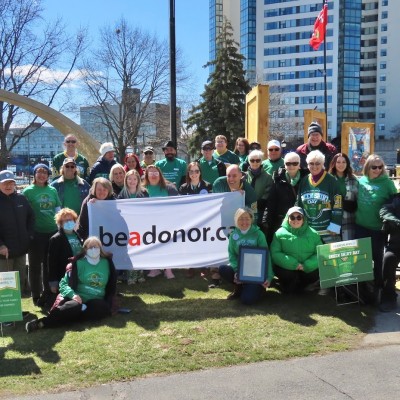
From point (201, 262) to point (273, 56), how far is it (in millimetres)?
105827

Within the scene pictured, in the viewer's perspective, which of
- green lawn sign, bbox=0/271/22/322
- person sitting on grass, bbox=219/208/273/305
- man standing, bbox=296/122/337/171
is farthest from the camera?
man standing, bbox=296/122/337/171

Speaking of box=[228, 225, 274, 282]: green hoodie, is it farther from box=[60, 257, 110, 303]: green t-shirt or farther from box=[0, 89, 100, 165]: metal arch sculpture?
box=[0, 89, 100, 165]: metal arch sculpture

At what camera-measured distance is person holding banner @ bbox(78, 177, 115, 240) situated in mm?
6539

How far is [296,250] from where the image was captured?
613 centimetres

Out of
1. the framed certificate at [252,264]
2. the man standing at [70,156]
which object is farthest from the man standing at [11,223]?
the framed certificate at [252,264]

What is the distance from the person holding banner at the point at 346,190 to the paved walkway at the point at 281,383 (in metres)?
2.16

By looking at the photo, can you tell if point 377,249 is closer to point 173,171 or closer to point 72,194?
point 173,171

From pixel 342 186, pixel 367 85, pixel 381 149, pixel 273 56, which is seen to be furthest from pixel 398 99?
pixel 342 186

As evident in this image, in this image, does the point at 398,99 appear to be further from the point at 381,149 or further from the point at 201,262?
the point at 201,262

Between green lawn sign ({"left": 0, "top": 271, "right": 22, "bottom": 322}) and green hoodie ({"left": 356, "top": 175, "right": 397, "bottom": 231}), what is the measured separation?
4381 millimetres

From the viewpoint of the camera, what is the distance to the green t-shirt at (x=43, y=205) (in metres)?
6.61

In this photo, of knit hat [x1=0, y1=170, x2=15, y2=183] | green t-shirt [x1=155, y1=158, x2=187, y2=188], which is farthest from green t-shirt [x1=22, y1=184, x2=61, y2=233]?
green t-shirt [x1=155, y1=158, x2=187, y2=188]

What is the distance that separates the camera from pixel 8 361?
14.9 ft

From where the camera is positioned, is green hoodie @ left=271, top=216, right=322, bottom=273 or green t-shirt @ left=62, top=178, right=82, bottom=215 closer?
green hoodie @ left=271, top=216, right=322, bottom=273
